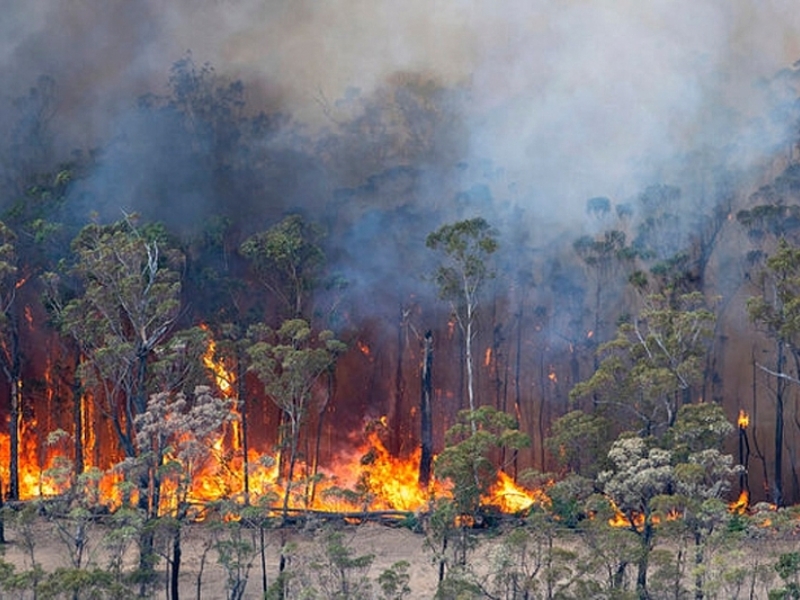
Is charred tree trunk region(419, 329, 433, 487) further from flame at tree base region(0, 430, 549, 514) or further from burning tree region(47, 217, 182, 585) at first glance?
burning tree region(47, 217, 182, 585)

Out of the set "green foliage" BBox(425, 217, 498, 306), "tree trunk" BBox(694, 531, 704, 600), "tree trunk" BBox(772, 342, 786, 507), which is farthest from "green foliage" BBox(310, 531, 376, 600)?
"tree trunk" BBox(772, 342, 786, 507)

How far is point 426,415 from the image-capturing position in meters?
44.5

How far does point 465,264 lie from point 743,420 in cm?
1339

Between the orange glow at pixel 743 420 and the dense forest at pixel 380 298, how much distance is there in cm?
8

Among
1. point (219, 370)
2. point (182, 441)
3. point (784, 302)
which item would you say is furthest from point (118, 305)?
point (784, 302)

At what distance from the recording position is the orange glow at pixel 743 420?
43938 mm

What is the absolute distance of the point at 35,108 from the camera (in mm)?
54812

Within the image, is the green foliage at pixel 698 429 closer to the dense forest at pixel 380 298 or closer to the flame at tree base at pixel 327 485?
the dense forest at pixel 380 298

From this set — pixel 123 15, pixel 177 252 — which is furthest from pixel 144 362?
pixel 123 15

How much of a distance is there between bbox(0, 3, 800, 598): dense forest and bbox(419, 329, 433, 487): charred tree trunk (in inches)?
6.4

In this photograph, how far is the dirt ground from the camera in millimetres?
33281

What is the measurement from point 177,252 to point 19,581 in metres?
17.2

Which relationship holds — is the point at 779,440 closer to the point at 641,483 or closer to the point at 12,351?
the point at 641,483

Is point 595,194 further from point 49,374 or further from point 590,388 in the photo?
point 49,374
